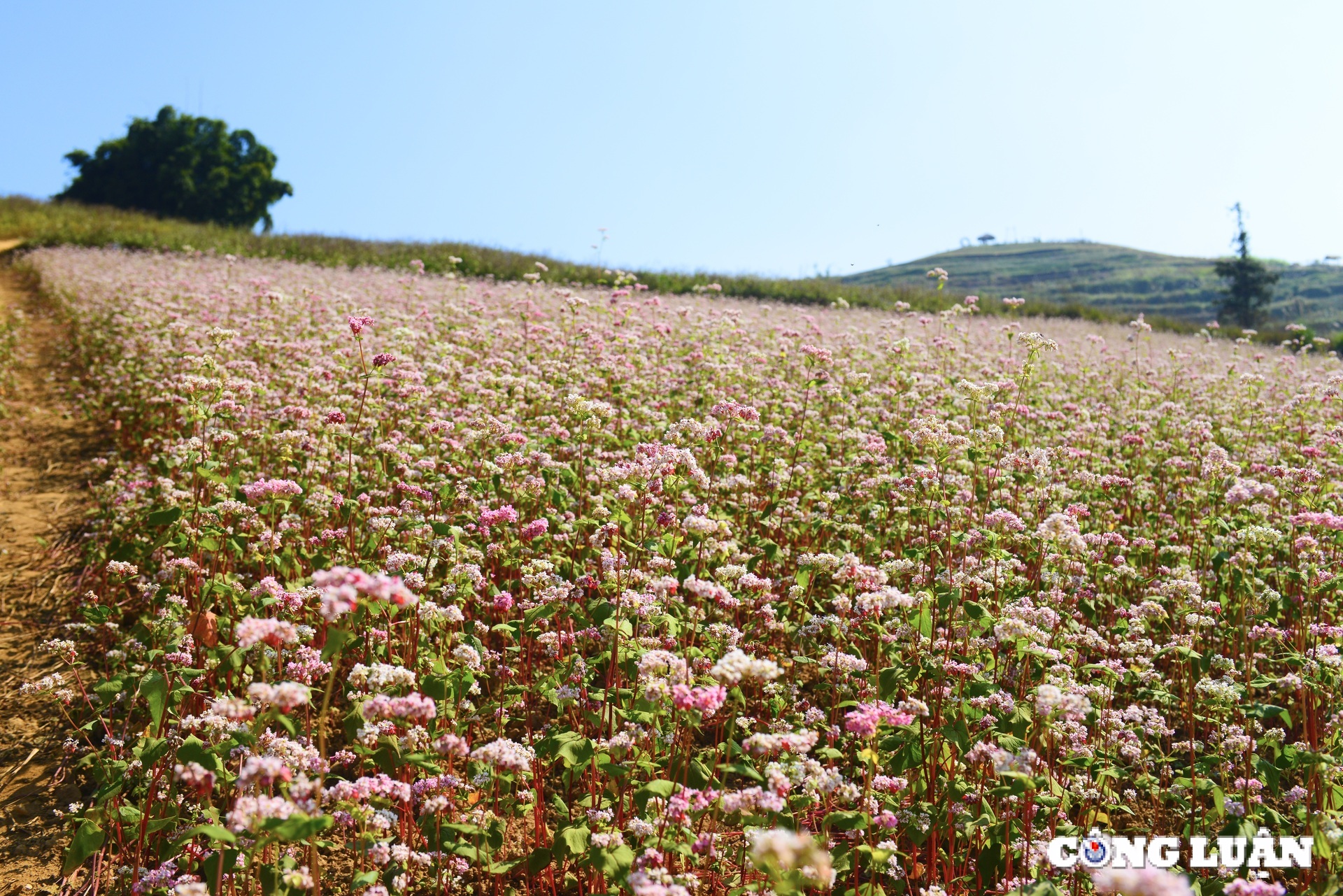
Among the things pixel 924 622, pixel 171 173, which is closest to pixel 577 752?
pixel 924 622

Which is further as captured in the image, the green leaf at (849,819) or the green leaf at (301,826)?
the green leaf at (849,819)

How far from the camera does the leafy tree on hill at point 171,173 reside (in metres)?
62.0

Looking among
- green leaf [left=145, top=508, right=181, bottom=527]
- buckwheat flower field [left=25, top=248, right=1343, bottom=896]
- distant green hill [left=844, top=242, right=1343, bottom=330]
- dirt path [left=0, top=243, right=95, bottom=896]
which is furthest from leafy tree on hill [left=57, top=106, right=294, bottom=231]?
distant green hill [left=844, top=242, right=1343, bottom=330]

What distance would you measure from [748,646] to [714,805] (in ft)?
5.91

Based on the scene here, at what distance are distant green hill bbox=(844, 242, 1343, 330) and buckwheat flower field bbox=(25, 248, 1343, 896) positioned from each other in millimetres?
97291

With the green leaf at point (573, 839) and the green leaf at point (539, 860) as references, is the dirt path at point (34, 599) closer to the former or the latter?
the green leaf at point (539, 860)

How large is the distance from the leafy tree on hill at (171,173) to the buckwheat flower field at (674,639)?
6351 centimetres

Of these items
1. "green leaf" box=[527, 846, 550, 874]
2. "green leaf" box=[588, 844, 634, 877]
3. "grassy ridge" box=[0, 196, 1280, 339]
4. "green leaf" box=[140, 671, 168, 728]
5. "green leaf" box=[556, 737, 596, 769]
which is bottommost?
"green leaf" box=[527, 846, 550, 874]

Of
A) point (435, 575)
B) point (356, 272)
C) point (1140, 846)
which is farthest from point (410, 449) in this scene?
point (356, 272)

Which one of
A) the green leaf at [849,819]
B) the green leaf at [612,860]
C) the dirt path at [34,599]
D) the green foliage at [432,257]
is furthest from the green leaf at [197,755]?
the green foliage at [432,257]

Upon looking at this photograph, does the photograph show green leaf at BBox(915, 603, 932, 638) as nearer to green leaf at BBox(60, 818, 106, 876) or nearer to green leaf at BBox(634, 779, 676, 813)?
green leaf at BBox(634, 779, 676, 813)

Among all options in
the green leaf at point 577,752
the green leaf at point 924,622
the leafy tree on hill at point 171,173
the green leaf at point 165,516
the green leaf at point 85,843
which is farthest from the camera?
the leafy tree on hill at point 171,173

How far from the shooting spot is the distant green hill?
116375 mm

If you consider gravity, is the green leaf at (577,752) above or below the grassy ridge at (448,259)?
below
